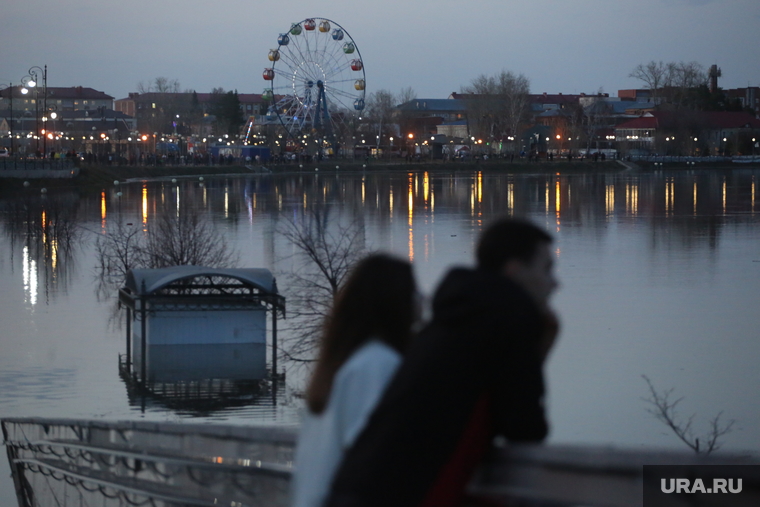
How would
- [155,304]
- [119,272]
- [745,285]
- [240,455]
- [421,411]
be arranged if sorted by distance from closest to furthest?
[421,411]
[240,455]
[155,304]
[745,285]
[119,272]

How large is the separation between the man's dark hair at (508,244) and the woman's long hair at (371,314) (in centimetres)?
21

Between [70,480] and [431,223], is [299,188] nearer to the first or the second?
[431,223]

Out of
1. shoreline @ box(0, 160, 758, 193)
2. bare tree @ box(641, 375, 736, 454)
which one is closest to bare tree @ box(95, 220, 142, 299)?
bare tree @ box(641, 375, 736, 454)

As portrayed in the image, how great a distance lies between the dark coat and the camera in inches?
94.7

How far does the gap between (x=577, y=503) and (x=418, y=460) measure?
41 cm

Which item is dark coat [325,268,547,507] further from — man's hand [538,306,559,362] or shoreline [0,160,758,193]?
shoreline [0,160,758,193]

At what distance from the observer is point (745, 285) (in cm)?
2894

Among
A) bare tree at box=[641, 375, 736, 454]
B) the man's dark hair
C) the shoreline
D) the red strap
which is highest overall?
the shoreline

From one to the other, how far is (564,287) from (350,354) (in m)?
26.3

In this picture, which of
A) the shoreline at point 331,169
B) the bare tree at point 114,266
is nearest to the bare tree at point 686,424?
the bare tree at point 114,266

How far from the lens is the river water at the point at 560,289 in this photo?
642 inches

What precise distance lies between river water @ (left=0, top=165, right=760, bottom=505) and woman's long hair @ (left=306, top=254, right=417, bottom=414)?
1016 cm

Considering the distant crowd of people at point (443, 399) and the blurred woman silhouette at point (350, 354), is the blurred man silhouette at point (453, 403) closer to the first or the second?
the distant crowd of people at point (443, 399)

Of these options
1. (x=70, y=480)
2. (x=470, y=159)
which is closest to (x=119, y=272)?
(x=70, y=480)
